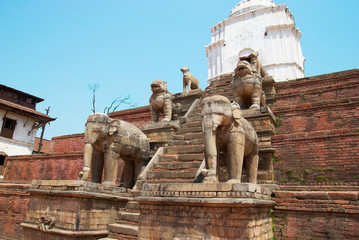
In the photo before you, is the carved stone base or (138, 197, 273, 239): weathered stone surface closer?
(138, 197, 273, 239): weathered stone surface

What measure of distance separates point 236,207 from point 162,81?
6484mm

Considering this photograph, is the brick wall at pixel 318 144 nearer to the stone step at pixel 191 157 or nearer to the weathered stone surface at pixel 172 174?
the stone step at pixel 191 157

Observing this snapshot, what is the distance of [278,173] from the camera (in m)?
7.34

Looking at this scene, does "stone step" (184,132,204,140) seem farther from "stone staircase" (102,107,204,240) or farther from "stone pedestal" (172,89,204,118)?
"stone pedestal" (172,89,204,118)

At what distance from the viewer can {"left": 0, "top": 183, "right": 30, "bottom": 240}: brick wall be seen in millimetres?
10062

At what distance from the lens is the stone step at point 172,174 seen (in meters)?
6.73

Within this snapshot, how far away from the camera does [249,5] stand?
2544cm

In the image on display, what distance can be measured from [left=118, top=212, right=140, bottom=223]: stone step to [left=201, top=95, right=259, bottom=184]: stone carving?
264 cm

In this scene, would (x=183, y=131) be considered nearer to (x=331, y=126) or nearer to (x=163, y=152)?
(x=163, y=152)

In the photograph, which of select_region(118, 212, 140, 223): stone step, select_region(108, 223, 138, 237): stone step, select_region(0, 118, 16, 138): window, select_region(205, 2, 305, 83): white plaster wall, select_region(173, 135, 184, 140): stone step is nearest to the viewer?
select_region(108, 223, 138, 237): stone step

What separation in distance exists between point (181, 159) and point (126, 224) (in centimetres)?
220

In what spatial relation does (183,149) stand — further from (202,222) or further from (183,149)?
(202,222)

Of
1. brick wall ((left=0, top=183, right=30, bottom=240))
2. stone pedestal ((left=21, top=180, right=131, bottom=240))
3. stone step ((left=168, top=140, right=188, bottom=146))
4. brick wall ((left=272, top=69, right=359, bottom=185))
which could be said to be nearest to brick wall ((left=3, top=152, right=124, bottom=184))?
brick wall ((left=0, top=183, right=30, bottom=240))

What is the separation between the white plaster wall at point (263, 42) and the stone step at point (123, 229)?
1823cm
